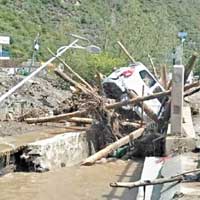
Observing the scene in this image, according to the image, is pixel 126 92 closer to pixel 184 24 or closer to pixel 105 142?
pixel 105 142

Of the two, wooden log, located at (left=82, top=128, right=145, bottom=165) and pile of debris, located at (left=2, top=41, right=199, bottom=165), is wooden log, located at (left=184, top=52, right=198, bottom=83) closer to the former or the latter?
pile of debris, located at (left=2, top=41, right=199, bottom=165)

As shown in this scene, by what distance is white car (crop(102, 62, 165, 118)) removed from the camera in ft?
64.5

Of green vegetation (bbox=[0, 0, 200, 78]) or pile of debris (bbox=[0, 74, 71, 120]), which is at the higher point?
green vegetation (bbox=[0, 0, 200, 78])

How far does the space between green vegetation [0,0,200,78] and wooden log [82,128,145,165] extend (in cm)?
1908

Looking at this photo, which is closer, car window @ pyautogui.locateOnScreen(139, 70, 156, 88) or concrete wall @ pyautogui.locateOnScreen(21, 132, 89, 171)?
concrete wall @ pyautogui.locateOnScreen(21, 132, 89, 171)

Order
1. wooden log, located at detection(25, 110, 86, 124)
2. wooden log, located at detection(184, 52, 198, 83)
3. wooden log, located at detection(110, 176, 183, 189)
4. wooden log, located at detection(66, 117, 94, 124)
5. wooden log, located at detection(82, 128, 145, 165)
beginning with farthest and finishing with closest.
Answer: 1. wooden log, located at detection(66, 117, 94, 124)
2. wooden log, located at detection(25, 110, 86, 124)
3. wooden log, located at detection(184, 52, 198, 83)
4. wooden log, located at detection(82, 128, 145, 165)
5. wooden log, located at detection(110, 176, 183, 189)

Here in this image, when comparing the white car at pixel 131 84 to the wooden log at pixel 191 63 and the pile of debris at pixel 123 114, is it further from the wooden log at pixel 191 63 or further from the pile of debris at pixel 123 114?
the wooden log at pixel 191 63

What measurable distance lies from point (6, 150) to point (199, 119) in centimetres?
765

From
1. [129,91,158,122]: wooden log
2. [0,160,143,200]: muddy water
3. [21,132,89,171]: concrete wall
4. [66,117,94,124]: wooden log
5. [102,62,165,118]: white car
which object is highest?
[102,62,165,118]: white car

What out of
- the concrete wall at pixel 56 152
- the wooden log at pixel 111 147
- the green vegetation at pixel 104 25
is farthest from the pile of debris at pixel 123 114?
the green vegetation at pixel 104 25

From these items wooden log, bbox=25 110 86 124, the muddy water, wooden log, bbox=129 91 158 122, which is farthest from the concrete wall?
wooden log, bbox=129 91 158 122

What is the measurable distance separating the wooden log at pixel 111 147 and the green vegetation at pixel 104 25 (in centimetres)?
1908

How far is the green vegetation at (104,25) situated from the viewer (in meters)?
41.8

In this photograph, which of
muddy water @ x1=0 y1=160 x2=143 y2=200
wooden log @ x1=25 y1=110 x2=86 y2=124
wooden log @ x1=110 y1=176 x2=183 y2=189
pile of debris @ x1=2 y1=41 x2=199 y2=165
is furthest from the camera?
wooden log @ x1=25 y1=110 x2=86 y2=124
